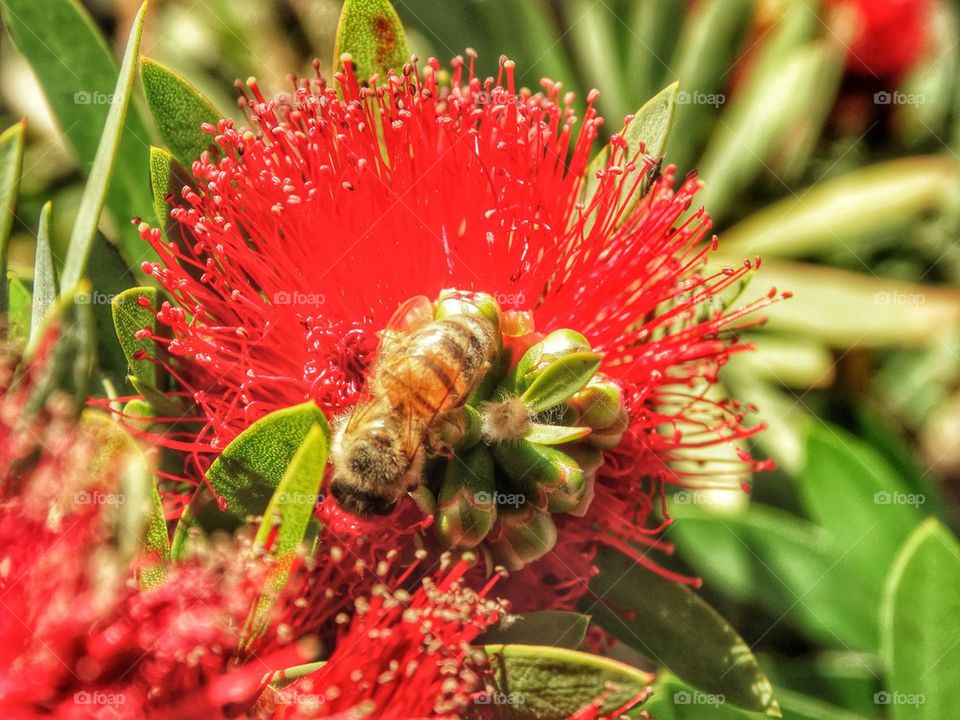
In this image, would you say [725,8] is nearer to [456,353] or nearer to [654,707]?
[456,353]

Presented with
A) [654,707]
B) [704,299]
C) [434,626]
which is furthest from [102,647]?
[704,299]

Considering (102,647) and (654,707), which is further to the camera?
(654,707)

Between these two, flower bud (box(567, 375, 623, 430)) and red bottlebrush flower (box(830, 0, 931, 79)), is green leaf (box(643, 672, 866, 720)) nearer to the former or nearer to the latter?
flower bud (box(567, 375, 623, 430))

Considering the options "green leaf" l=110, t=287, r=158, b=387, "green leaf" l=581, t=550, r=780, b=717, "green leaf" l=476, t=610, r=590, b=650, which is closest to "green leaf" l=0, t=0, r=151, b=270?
"green leaf" l=110, t=287, r=158, b=387

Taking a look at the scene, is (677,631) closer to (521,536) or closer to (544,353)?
(521,536)

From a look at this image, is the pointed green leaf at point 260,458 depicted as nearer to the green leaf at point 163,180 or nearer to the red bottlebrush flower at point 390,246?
the red bottlebrush flower at point 390,246

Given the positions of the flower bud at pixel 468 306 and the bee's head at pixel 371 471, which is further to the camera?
the flower bud at pixel 468 306

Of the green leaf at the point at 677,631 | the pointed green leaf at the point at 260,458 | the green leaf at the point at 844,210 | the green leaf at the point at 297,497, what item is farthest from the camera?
the green leaf at the point at 844,210

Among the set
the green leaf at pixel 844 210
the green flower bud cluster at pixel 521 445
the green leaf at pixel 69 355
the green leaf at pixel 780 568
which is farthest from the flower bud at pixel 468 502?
the green leaf at pixel 844 210
